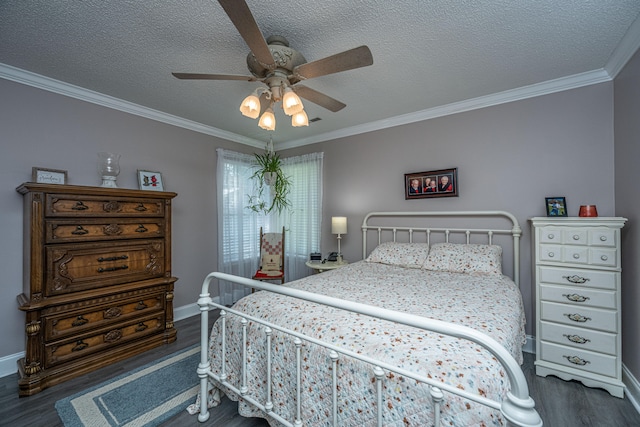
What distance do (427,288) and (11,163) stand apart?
142 inches

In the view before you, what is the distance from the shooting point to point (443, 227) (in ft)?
10.0

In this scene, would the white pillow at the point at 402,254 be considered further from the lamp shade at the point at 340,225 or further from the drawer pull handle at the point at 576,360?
the drawer pull handle at the point at 576,360

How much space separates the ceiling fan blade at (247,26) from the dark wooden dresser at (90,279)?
1978mm

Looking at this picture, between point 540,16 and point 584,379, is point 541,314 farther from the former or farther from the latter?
point 540,16

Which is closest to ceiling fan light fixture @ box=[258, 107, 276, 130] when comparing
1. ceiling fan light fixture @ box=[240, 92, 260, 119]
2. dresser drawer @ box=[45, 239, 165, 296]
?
ceiling fan light fixture @ box=[240, 92, 260, 119]

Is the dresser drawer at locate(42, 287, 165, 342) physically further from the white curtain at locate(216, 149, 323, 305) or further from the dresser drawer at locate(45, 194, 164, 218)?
the white curtain at locate(216, 149, 323, 305)

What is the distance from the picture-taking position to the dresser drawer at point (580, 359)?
6.42 feet

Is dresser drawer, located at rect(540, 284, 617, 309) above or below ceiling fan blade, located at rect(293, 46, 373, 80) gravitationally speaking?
below

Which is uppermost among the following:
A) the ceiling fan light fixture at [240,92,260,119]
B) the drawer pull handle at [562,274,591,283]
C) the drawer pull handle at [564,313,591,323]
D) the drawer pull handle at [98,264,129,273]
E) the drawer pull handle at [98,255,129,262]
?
the ceiling fan light fixture at [240,92,260,119]

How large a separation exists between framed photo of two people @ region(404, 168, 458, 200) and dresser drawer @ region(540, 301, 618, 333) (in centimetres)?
132

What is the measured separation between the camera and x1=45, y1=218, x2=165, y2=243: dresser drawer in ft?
7.14

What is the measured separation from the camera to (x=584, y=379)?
203 centimetres

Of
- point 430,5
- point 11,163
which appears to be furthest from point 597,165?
point 11,163

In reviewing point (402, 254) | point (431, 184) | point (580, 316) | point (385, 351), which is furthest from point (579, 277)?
point (385, 351)
